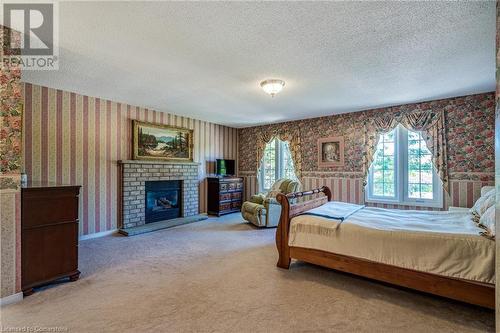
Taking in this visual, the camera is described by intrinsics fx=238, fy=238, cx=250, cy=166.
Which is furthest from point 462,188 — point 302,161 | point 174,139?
point 174,139

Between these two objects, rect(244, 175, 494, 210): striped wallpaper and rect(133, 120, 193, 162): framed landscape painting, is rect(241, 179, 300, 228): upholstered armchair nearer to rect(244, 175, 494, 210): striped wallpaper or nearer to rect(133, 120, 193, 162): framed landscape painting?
rect(244, 175, 494, 210): striped wallpaper

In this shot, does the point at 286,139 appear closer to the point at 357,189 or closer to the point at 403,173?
the point at 357,189

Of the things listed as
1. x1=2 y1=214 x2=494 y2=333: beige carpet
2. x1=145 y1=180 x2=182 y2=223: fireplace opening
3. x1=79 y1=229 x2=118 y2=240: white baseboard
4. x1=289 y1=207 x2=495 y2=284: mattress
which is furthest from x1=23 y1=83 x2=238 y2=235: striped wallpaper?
x1=289 y1=207 x2=495 y2=284: mattress

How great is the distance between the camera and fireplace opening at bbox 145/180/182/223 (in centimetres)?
532

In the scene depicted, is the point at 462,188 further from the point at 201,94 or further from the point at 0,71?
the point at 0,71

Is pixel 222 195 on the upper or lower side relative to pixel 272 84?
lower

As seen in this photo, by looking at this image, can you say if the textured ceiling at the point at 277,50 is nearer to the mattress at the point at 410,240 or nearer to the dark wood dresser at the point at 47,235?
the dark wood dresser at the point at 47,235

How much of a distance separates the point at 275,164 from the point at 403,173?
3.15 meters

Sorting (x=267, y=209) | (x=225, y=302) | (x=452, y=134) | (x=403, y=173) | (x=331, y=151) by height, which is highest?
(x=452, y=134)

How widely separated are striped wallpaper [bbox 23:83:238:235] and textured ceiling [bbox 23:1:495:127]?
1.21ft

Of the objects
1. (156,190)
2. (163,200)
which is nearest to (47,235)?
(156,190)

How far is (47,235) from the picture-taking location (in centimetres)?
258

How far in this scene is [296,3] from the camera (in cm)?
187

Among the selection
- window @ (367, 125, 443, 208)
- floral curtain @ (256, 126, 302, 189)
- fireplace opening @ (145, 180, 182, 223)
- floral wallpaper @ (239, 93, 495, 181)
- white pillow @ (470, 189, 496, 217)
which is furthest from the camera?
floral curtain @ (256, 126, 302, 189)
